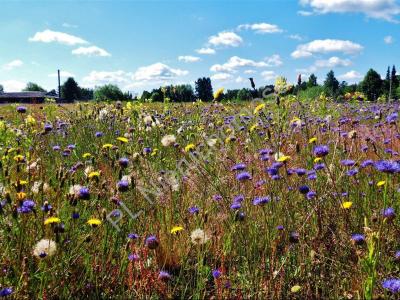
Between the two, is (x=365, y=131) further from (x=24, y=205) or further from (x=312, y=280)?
(x=24, y=205)

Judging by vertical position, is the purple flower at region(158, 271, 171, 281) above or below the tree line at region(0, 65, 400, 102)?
below

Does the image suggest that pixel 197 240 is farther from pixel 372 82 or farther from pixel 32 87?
pixel 32 87

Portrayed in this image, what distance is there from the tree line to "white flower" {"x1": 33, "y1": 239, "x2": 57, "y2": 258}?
2137mm

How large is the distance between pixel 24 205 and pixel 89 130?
14.4 feet

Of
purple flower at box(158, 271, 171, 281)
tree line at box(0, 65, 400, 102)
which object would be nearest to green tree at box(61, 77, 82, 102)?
tree line at box(0, 65, 400, 102)

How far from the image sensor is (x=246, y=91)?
38.9 feet

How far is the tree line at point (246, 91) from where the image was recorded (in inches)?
272

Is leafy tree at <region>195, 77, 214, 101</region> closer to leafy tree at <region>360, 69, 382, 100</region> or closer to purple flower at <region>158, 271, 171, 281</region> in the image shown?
purple flower at <region>158, 271, 171, 281</region>

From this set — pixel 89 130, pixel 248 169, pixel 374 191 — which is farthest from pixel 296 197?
pixel 89 130

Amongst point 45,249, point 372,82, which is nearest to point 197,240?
point 45,249

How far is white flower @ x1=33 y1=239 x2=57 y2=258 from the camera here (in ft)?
6.76

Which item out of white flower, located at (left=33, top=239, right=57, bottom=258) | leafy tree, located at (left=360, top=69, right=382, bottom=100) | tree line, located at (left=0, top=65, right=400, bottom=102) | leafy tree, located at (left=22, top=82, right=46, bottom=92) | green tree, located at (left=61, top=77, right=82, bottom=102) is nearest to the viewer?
white flower, located at (left=33, top=239, right=57, bottom=258)

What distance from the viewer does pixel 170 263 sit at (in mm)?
2686

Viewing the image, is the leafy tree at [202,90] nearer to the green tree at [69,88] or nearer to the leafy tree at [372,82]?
the leafy tree at [372,82]
